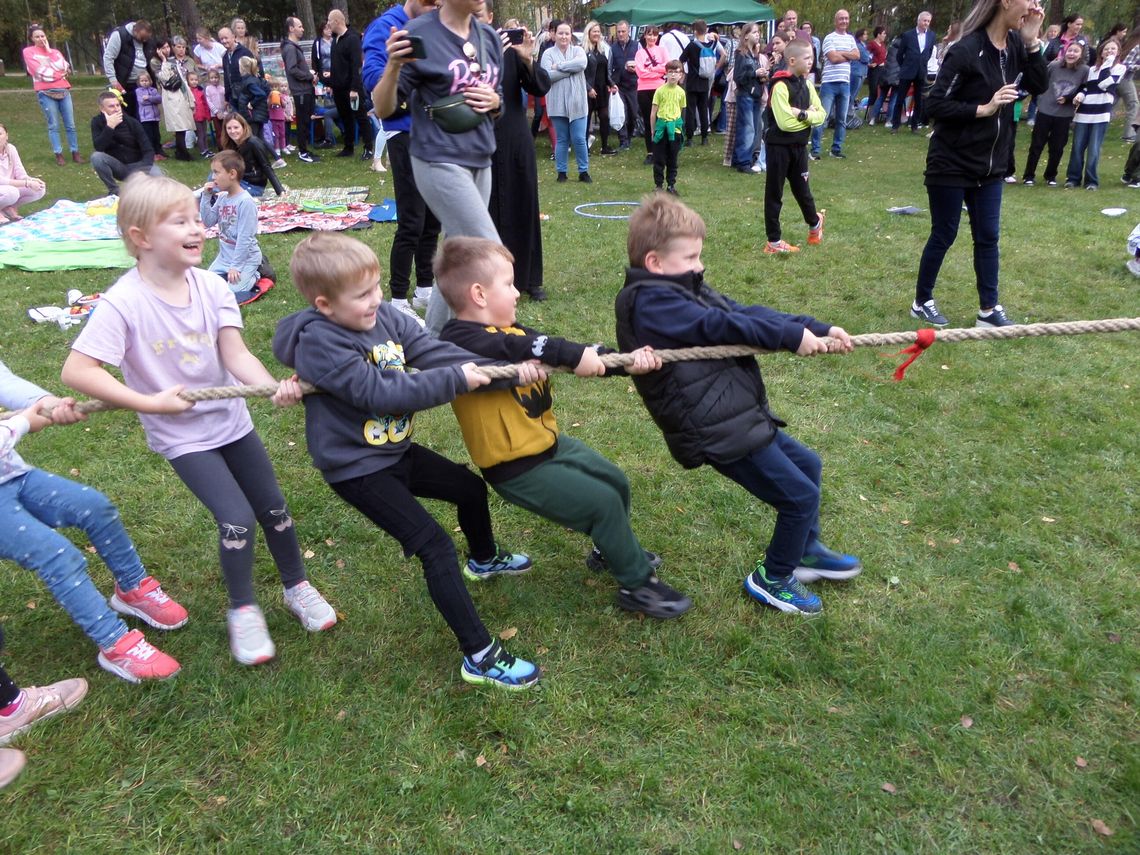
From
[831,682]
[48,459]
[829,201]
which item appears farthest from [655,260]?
[829,201]

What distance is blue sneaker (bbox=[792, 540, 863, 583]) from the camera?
11.2ft

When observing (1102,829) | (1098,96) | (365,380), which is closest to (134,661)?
(365,380)

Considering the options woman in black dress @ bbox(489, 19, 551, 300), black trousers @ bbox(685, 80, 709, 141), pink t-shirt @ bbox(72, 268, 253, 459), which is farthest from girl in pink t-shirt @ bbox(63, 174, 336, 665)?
black trousers @ bbox(685, 80, 709, 141)

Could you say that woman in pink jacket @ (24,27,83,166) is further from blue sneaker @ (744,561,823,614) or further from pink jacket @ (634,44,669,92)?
blue sneaker @ (744,561,823,614)

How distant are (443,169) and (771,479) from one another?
9.84ft

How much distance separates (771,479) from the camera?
9.92 feet

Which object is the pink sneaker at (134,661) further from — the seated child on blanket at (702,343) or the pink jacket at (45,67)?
the pink jacket at (45,67)

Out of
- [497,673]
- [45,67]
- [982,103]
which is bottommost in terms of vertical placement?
[497,673]

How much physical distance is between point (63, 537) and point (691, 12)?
1885 centimetres

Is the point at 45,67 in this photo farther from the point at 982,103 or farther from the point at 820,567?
the point at 820,567

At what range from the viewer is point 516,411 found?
285 centimetres

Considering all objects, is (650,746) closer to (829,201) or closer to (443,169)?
(443,169)

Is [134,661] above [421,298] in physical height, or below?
below

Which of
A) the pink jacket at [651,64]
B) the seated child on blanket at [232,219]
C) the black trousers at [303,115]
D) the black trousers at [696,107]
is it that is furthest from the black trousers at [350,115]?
the seated child on blanket at [232,219]
